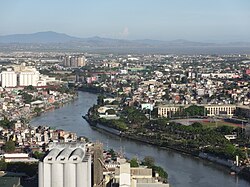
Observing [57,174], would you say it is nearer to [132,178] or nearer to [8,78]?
[132,178]

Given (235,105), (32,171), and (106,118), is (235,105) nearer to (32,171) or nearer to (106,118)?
(106,118)

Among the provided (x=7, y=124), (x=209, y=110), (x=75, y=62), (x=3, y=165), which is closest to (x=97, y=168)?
(x=3, y=165)

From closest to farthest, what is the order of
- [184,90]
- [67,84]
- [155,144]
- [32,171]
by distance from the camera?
[32,171] → [155,144] → [184,90] → [67,84]

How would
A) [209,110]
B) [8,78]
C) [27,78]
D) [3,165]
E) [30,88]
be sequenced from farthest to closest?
[27,78], [8,78], [30,88], [209,110], [3,165]

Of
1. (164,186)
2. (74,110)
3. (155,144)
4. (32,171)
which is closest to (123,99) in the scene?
(74,110)

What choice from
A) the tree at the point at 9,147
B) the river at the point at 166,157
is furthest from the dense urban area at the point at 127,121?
the river at the point at 166,157

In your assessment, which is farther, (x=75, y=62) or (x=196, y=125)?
(x=75, y=62)
